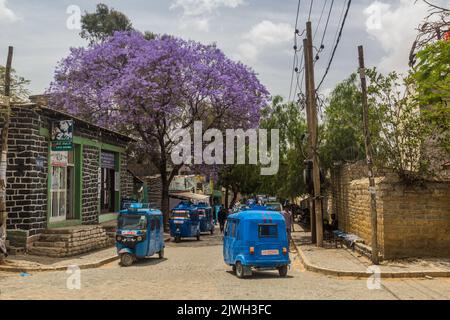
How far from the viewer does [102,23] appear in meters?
46.3

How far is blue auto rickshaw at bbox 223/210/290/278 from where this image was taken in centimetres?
1333

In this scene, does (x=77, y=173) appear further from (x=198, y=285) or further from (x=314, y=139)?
(x=198, y=285)

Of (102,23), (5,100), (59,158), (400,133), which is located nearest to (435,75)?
(400,133)

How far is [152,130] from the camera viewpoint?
30.1 m

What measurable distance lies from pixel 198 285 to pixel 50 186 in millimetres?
9609

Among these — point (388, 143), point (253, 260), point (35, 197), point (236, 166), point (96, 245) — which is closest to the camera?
point (253, 260)

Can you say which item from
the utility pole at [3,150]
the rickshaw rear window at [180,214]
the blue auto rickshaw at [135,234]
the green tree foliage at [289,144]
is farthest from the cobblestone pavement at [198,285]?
the green tree foliage at [289,144]

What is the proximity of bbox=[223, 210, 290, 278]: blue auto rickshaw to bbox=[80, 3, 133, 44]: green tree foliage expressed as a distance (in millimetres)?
36023

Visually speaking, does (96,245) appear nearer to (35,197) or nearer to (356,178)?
(35,197)

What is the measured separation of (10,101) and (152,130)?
14.4m

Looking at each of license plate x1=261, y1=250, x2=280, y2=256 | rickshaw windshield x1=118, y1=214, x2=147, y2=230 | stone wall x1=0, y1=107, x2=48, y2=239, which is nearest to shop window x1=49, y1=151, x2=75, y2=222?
stone wall x1=0, y1=107, x2=48, y2=239

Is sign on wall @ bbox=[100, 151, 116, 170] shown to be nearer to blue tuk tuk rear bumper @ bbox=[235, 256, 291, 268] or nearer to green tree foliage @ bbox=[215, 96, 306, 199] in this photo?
green tree foliage @ bbox=[215, 96, 306, 199]
